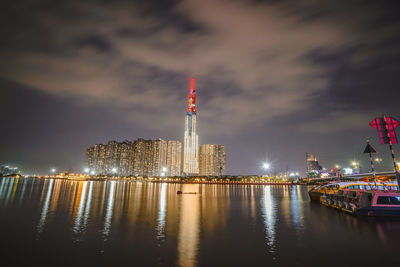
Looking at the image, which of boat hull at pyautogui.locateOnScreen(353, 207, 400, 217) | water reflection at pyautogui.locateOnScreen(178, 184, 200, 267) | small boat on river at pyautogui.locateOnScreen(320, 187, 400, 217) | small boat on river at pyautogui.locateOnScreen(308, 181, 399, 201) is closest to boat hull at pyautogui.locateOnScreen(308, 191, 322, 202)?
small boat on river at pyautogui.locateOnScreen(308, 181, 399, 201)

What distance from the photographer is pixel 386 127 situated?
1145 inches

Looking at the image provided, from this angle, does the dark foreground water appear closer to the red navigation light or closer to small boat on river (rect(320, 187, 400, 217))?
small boat on river (rect(320, 187, 400, 217))

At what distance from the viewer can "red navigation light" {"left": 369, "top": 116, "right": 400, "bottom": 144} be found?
28.8 metres

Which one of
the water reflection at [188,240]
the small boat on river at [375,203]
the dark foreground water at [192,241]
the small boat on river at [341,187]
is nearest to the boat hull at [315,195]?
the small boat on river at [341,187]

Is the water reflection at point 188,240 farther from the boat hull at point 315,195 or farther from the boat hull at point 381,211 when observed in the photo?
the boat hull at point 315,195

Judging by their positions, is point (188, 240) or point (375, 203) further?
point (375, 203)

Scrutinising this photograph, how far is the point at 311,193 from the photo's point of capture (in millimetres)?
48844

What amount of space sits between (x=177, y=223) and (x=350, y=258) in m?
14.4

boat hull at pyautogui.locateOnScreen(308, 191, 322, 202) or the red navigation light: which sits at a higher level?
the red navigation light

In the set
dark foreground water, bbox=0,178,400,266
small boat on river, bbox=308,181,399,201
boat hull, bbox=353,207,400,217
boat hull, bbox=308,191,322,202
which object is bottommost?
dark foreground water, bbox=0,178,400,266

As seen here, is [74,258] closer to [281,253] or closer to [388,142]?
[281,253]

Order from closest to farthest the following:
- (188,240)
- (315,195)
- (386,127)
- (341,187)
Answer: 1. (188,240)
2. (386,127)
3. (341,187)
4. (315,195)

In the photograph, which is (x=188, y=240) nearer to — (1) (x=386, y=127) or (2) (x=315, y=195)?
(1) (x=386, y=127)

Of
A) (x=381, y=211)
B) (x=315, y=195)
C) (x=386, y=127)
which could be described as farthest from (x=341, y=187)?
(x=386, y=127)
